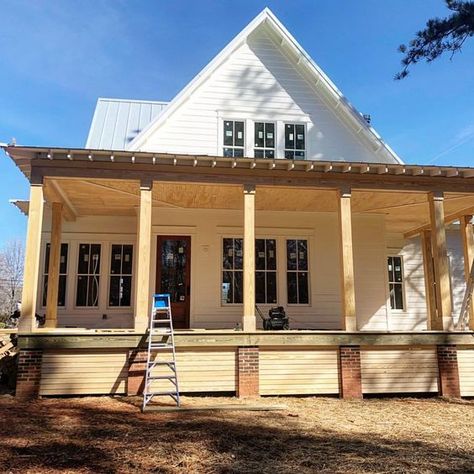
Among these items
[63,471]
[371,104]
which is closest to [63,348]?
A: [63,471]

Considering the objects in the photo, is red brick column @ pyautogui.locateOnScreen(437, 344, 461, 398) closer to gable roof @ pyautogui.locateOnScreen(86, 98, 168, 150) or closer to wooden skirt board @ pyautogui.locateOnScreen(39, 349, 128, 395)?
wooden skirt board @ pyautogui.locateOnScreen(39, 349, 128, 395)

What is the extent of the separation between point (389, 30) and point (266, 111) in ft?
13.9

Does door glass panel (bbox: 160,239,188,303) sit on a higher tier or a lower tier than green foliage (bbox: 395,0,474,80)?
lower

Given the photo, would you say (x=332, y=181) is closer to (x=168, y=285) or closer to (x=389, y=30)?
(x=168, y=285)

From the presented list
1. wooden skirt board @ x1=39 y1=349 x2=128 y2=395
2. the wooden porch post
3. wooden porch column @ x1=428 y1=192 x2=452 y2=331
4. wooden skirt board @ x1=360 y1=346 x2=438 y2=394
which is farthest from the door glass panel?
wooden porch column @ x1=428 y1=192 x2=452 y2=331

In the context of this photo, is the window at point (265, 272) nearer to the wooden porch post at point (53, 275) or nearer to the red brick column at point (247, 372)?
the red brick column at point (247, 372)

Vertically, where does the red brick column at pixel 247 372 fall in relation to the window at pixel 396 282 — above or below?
below

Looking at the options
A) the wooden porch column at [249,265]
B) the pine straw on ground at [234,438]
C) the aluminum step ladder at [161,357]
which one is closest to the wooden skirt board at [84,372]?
the pine straw on ground at [234,438]

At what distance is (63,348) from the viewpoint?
7.38m

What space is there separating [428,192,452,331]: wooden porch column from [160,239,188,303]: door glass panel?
5.40m

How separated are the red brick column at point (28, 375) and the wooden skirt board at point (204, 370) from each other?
6.05ft

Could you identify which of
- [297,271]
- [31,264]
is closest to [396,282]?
[297,271]

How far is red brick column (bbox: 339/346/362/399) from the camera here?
7848mm

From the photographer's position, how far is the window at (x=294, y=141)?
10.9 m
